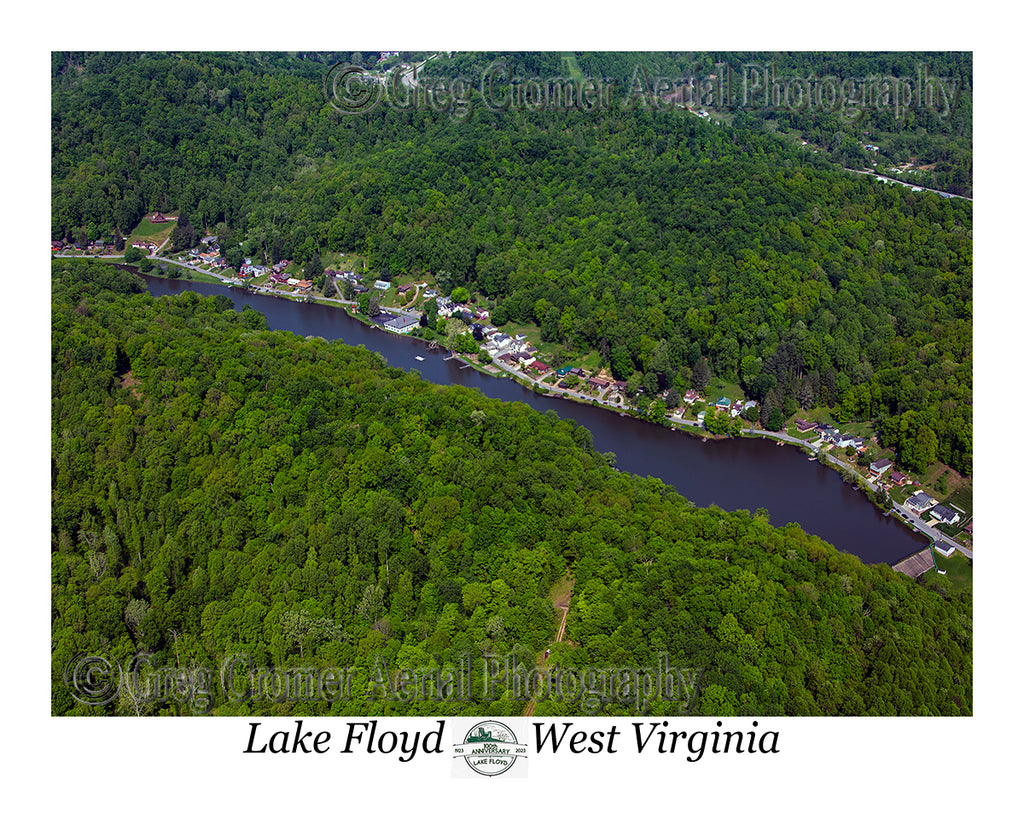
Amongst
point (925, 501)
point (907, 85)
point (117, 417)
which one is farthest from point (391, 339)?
point (907, 85)

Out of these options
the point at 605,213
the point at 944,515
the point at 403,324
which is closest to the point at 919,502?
the point at 944,515

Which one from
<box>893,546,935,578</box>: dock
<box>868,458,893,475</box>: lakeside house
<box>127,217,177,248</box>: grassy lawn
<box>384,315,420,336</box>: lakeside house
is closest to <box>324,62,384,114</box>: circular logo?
<box>127,217,177,248</box>: grassy lawn

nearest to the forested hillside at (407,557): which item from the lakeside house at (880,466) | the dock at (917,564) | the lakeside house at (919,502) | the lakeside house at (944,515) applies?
the dock at (917,564)

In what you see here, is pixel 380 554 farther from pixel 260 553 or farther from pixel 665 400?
pixel 665 400

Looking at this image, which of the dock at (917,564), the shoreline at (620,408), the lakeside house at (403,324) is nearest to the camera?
the dock at (917,564)
